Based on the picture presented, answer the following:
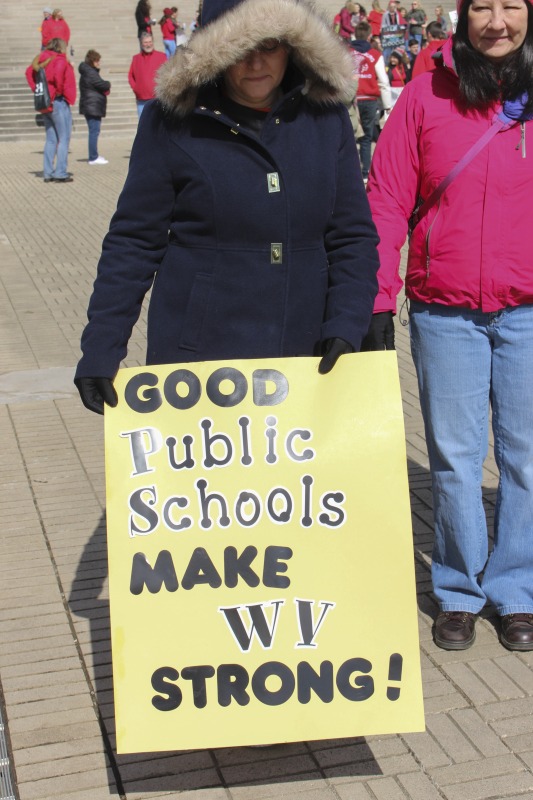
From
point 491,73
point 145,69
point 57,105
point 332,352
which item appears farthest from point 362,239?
point 145,69

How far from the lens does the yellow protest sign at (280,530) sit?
2744mm

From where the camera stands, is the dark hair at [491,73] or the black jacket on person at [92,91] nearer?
the dark hair at [491,73]

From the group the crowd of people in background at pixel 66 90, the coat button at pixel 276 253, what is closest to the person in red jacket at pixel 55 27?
the crowd of people in background at pixel 66 90

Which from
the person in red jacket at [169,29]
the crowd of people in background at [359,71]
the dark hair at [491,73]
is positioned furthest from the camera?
the person in red jacket at [169,29]

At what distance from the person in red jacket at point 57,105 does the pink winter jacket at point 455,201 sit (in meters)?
12.9

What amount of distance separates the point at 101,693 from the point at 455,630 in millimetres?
1090

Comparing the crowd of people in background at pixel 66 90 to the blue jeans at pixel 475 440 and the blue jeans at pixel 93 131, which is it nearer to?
the blue jeans at pixel 93 131

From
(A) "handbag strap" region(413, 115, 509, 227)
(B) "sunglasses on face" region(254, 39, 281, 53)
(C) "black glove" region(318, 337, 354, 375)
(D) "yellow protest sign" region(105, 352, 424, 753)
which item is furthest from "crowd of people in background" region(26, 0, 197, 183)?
(D) "yellow protest sign" region(105, 352, 424, 753)

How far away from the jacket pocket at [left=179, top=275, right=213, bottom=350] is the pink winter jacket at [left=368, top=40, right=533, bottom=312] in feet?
1.96

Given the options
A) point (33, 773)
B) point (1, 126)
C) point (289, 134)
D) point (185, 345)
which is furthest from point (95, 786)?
point (1, 126)

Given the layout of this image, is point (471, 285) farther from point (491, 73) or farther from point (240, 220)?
point (240, 220)

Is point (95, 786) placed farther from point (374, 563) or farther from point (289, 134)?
point (289, 134)

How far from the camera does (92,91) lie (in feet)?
56.9

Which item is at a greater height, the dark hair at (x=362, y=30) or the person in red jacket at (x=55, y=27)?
the dark hair at (x=362, y=30)
